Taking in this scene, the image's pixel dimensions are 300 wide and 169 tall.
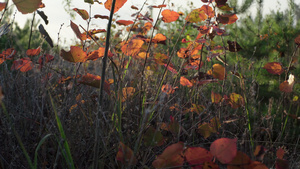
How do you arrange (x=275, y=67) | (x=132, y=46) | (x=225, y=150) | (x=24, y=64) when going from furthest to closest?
(x=275, y=67)
(x=24, y=64)
(x=132, y=46)
(x=225, y=150)

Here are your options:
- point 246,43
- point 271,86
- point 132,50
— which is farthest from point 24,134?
Answer: point 246,43

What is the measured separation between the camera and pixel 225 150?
68 centimetres

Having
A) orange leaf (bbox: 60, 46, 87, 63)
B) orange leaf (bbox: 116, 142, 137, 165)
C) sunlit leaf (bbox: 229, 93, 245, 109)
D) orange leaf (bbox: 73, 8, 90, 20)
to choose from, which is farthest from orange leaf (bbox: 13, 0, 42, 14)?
sunlit leaf (bbox: 229, 93, 245, 109)

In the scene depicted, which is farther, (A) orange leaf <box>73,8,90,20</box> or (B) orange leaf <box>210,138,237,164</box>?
(A) orange leaf <box>73,8,90,20</box>

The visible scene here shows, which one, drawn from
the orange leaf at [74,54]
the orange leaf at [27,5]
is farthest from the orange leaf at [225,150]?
the orange leaf at [27,5]

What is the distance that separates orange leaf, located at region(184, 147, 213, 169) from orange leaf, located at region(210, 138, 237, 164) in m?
0.05

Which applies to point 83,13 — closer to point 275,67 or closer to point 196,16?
point 196,16

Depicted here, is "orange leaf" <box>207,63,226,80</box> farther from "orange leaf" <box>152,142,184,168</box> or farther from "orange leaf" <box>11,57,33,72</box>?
"orange leaf" <box>11,57,33,72</box>

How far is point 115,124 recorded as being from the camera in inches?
42.1

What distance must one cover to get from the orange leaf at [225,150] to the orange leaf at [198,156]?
47 mm

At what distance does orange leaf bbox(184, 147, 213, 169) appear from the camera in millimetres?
737

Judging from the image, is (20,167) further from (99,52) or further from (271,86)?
(271,86)

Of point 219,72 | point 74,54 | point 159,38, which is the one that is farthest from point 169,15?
point 74,54

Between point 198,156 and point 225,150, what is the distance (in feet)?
0.30
